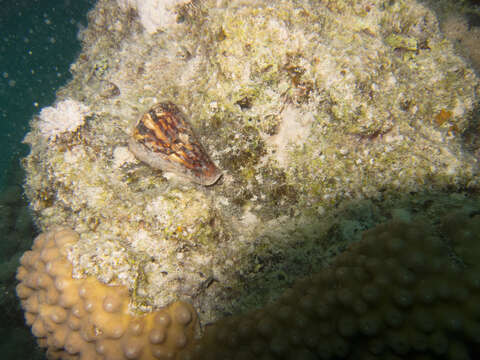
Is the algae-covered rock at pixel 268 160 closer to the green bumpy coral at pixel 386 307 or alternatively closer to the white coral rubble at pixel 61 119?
the white coral rubble at pixel 61 119

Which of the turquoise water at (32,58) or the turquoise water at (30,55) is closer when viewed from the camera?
the turquoise water at (30,55)

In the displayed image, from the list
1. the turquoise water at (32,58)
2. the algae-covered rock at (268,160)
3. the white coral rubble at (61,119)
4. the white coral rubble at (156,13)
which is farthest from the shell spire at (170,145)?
the turquoise water at (32,58)

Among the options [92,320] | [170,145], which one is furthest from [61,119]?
[92,320]

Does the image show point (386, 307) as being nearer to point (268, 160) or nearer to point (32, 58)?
point (268, 160)

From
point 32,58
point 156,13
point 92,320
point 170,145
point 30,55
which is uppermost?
point 30,55

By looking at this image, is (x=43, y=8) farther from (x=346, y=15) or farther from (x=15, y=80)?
(x=346, y=15)

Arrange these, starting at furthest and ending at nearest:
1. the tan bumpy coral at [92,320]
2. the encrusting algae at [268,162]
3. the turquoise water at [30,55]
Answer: the turquoise water at [30,55], the encrusting algae at [268,162], the tan bumpy coral at [92,320]

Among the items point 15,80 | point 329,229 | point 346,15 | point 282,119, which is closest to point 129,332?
point 329,229
